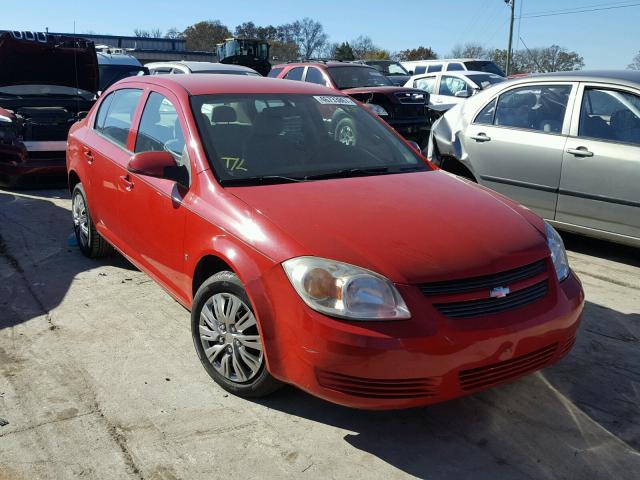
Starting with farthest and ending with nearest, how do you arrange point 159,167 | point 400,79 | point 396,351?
point 400,79 < point 159,167 < point 396,351

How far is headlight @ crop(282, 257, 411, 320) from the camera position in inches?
107

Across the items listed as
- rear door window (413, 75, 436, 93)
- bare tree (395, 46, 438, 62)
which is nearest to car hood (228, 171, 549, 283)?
rear door window (413, 75, 436, 93)

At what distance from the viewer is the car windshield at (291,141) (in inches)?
145

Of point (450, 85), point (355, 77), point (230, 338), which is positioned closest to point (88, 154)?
point (230, 338)

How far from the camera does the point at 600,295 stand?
487cm

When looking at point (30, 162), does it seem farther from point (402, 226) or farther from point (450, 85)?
point (450, 85)

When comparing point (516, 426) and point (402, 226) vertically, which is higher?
point (402, 226)

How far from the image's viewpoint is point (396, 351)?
2.65 m

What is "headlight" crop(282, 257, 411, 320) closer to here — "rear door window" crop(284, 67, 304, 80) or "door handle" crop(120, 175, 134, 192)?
"door handle" crop(120, 175, 134, 192)

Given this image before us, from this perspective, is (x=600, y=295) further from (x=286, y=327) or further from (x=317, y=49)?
(x=317, y=49)

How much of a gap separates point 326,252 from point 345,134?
1.64 metres

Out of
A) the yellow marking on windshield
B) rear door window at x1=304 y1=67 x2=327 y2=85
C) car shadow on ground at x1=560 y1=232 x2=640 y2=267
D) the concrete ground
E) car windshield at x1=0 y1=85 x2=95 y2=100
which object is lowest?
the concrete ground

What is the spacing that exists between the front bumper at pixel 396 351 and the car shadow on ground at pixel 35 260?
2.41 meters

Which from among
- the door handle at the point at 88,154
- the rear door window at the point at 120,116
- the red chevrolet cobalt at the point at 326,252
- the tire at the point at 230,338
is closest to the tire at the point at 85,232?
the door handle at the point at 88,154
